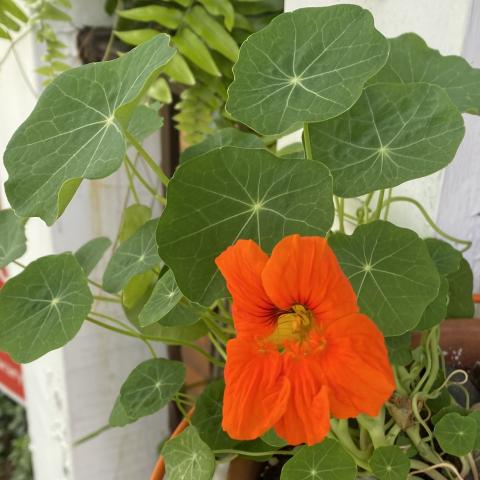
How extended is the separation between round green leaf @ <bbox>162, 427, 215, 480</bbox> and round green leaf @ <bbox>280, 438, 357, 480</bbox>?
8 centimetres

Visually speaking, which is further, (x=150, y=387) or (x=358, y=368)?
(x=150, y=387)

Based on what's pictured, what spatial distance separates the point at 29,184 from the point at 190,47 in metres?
0.50

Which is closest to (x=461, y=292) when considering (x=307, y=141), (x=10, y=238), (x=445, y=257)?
(x=445, y=257)

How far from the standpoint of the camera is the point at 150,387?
65cm

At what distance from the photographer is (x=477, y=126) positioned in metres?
0.71

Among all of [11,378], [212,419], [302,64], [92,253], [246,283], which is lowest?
[11,378]

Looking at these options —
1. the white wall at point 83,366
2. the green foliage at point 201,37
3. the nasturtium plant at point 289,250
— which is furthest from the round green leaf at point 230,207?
the white wall at point 83,366

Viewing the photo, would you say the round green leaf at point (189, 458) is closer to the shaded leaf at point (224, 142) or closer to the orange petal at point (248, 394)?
the orange petal at point (248, 394)

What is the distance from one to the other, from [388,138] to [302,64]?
0.10 m

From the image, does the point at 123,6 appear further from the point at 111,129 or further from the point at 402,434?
the point at 402,434

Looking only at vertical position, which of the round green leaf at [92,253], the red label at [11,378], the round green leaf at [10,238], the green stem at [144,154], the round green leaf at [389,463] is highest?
the green stem at [144,154]

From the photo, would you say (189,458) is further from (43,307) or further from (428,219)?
(428,219)

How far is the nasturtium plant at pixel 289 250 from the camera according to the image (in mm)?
395

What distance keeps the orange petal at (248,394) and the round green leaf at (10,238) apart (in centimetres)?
37
